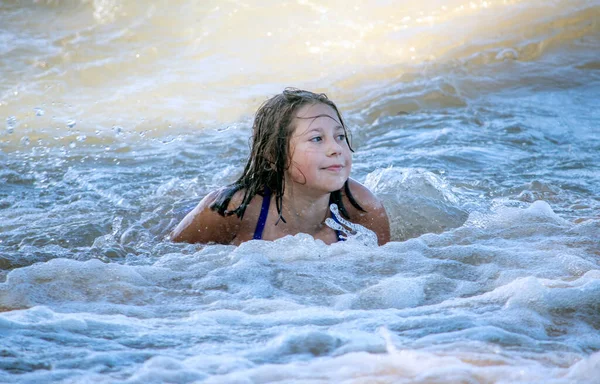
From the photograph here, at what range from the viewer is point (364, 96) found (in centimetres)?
829

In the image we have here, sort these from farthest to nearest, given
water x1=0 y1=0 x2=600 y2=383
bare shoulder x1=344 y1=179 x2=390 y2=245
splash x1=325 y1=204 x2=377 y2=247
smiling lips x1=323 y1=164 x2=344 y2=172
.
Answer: bare shoulder x1=344 y1=179 x2=390 y2=245 → splash x1=325 y1=204 x2=377 y2=247 → smiling lips x1=323 y1=164 x2=344 y2=172 → water x1=0 y1=0 x2=600 y2=383

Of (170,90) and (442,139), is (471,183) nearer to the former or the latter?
(442,139)

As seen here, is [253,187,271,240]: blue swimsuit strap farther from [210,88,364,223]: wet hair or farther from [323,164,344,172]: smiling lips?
[323,164,344,172]: smiling lips

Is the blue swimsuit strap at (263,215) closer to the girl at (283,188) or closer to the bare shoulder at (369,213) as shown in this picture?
the girl at (283,188)

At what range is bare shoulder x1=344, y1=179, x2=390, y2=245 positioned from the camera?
4.76 metres

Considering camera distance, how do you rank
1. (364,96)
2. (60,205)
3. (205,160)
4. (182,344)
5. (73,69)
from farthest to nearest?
(73,69), (364,96), (205,160), (60,205), (182,344)

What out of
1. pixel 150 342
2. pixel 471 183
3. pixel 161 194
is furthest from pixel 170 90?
pixel 150 342

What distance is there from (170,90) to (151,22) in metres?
2.73

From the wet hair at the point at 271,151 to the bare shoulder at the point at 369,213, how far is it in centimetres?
17

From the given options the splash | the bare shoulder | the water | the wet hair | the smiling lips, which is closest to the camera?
the water

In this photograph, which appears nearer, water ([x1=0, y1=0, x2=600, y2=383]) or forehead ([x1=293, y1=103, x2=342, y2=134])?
water ([x1=0, y1=0, x2=600, y2=383])

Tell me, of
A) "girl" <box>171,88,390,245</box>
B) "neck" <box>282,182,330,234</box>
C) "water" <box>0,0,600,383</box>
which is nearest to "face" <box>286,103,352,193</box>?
"girl" <box>171,88,390,245</box>

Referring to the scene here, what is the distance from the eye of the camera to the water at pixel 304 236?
288 centimetres

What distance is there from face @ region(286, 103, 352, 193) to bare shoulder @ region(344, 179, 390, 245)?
403mm
